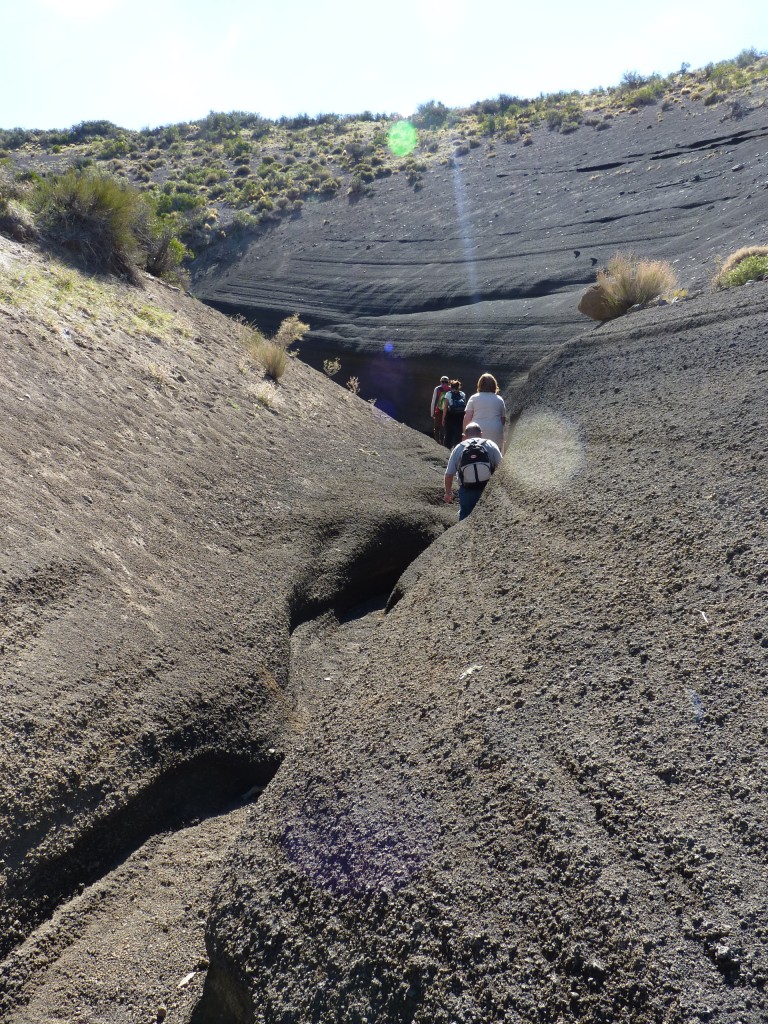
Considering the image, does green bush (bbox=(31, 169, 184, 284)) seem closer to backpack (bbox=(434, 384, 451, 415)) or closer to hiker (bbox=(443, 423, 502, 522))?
backpack (bbox=(434, 384, 451, 415))

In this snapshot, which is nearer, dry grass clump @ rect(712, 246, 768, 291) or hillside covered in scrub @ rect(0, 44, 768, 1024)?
hillside covered in scrub @ rect(0, 44, 768, 1024)

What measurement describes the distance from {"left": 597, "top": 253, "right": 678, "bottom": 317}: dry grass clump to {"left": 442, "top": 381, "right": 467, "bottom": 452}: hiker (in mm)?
3350

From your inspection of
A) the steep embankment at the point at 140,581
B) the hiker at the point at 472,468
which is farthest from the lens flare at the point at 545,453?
the steep embankment at the point at 140,581

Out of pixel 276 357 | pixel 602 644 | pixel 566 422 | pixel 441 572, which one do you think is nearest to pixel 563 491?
pixel 441 572

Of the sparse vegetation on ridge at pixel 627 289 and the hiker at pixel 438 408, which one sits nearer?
the sparse vegetation on ridge at pixel 627 289

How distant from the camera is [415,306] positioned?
1015 inches

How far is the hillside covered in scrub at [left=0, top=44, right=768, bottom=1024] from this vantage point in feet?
11.3

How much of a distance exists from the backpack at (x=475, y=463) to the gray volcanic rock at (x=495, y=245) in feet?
29.1

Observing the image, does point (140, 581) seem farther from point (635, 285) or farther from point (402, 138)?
point (402, 138)

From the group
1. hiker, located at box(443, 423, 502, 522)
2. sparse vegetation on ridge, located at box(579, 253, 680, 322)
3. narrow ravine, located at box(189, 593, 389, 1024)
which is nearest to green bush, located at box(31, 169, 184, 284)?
hiker, located at box(443, 423, 502, 522)

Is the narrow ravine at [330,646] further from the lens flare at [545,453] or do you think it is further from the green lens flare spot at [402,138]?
the green lens flare spot at [402,138]

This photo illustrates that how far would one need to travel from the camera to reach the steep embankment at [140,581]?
479cm

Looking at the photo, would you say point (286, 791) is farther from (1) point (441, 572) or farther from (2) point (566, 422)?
(2) point (566, 422)

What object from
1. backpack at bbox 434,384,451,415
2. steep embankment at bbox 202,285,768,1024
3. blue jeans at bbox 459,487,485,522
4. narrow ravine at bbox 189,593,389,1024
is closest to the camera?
steep embankment at bbox 202,285,768,1024
